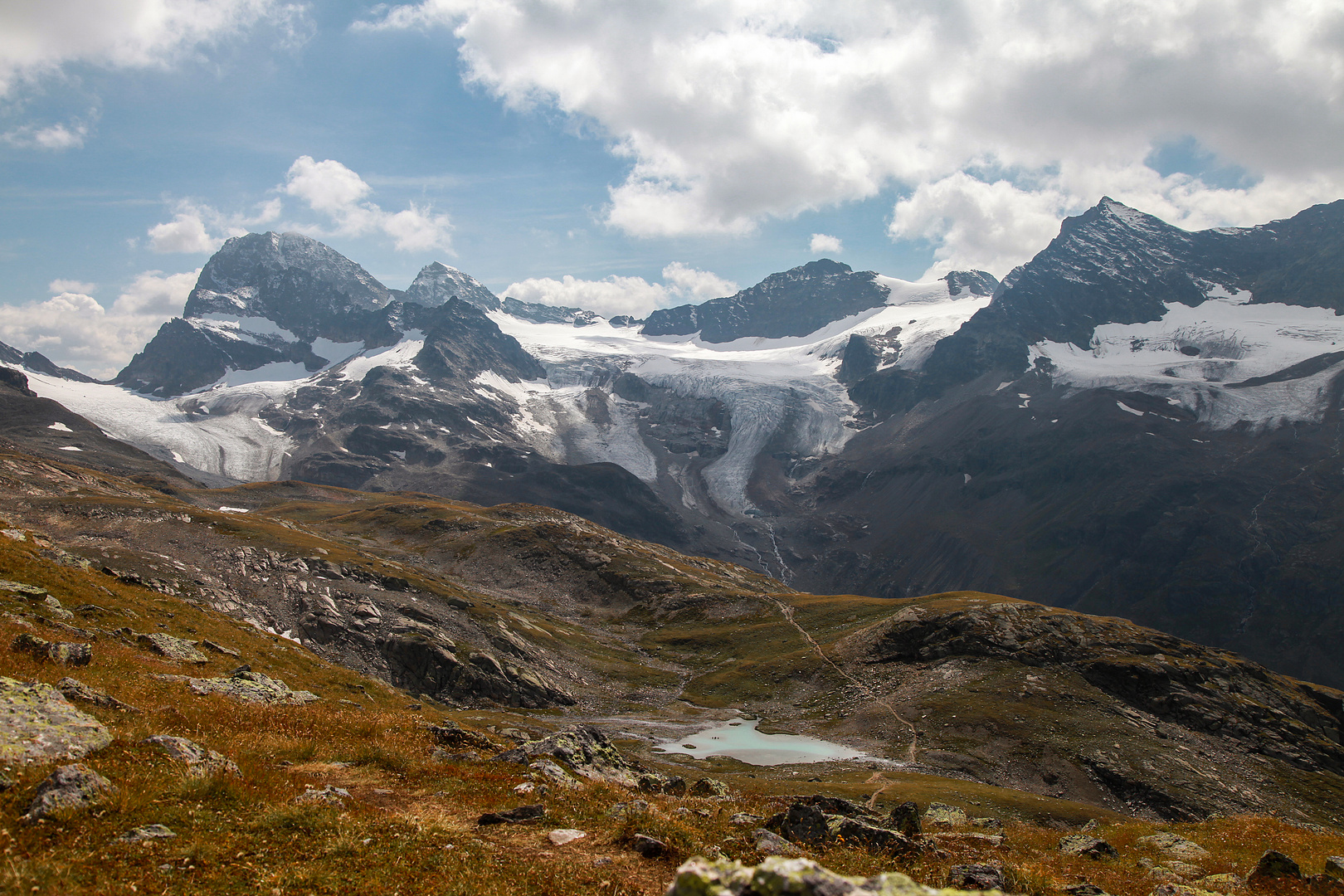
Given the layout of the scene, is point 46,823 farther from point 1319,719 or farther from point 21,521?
point 1319,719

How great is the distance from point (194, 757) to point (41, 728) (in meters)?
2.75

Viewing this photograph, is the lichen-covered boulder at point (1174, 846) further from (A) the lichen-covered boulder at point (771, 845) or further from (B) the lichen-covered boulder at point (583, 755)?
(B) the lichen-covered boulder at point (583, 755)

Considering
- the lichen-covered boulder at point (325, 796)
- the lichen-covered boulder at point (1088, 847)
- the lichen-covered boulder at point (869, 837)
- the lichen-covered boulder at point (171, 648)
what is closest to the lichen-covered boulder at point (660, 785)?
the lichen-covered boulder at point (869, 837)

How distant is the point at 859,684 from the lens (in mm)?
86875

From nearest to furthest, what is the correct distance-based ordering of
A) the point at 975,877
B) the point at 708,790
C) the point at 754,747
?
the point at 975,877
the point at 708,790
the point at 754,747

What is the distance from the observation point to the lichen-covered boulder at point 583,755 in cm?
2456

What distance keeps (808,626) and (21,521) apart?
11727cm

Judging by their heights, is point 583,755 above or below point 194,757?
below

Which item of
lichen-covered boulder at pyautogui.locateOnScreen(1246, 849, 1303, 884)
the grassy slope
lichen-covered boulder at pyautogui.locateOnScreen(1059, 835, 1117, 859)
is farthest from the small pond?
lichen-covered boulder at pyautogui.locateOnScreen(1246, 849, 1303, 884)

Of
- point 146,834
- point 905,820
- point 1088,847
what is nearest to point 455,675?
point 905,820

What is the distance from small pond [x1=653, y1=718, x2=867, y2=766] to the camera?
62875mm

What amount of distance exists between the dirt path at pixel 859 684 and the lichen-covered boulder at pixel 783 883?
219 ft

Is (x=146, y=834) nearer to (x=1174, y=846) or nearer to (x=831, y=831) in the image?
(x=831, y=831)

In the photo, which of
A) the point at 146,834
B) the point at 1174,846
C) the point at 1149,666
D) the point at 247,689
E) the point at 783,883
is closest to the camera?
the point at 783,883
